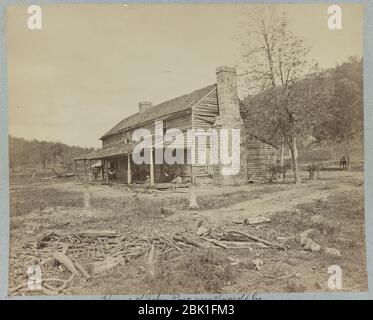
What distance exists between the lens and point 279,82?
7922 millimetres

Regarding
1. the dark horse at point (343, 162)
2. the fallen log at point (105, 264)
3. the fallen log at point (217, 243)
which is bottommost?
the fallen log at point (105, 264)

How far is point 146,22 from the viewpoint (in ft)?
24.0

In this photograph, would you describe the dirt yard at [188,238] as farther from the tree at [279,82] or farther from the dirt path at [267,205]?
the tree at [279,82]

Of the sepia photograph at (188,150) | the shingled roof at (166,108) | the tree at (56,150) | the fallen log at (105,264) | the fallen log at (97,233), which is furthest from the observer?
the shingled roof at (166,108)

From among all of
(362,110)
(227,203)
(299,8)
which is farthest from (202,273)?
(299,8)

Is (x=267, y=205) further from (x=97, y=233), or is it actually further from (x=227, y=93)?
(x=97, y=233)

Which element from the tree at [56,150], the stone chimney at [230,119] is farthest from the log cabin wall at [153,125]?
the tree at [56,150]

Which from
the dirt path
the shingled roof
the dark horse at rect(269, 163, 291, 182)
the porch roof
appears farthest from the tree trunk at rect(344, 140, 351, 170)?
the porch roof

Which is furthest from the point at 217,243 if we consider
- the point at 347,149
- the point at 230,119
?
the point at 347,149

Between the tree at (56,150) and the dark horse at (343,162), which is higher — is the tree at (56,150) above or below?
above

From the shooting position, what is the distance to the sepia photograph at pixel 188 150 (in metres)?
7.17

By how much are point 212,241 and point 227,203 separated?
35.7 inches

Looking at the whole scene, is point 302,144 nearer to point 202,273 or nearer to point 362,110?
point 362,110

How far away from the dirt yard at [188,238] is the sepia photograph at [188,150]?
0.03 meters
